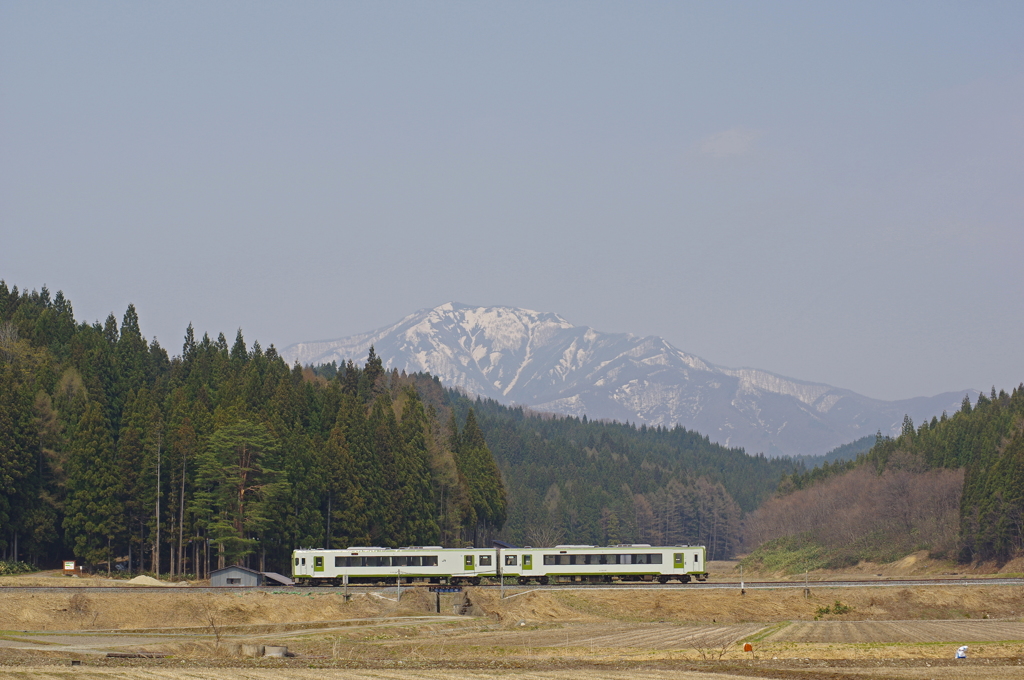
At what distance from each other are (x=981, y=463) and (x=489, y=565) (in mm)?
67800

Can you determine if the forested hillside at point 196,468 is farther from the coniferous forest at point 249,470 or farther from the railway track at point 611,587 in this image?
the railway track at point 611,587

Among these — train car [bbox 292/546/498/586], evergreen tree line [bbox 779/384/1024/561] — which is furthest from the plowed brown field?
evergreen tree line [bbox 779/384/1024/561]

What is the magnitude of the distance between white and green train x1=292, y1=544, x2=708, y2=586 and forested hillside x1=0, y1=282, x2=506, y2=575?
10.6m

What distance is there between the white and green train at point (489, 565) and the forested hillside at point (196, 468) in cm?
1064

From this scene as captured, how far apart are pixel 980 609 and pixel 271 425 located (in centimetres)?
5835

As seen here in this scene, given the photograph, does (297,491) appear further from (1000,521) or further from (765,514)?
(765,514)

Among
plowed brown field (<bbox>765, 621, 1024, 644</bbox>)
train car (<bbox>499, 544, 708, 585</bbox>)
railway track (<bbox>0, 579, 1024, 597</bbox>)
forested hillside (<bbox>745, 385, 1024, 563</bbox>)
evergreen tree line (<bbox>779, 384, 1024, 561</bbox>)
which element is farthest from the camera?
forested hillside (<bbox>745, 385, 1024, 563</bbox>)

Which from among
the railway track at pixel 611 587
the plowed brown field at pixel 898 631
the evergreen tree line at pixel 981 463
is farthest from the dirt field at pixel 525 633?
the evergreen tree line at pixel 981 463

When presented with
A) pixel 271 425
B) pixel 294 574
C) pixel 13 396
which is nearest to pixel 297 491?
pixel 271 425

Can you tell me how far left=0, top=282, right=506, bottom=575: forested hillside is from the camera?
87.4 meters

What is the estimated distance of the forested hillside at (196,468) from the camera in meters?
87.4

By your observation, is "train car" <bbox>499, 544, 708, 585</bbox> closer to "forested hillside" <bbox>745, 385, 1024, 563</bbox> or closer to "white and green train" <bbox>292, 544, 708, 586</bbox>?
"white and green train" <bbox>292, 544, 708, 586</bbox>

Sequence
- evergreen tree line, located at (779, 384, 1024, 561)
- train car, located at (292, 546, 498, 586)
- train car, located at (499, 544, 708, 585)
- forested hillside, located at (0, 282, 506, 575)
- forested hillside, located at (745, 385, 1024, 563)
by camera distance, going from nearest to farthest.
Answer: train car, located at (292, 546, 498, 586)
train car, located at (499, 544, 708, 585)
forested hillside, located at (0, 282, 506, 575)
evergreen tree line, located at (779, 384, 1024, 561)
forested hillside, located at (745, 385, 1024, 563)

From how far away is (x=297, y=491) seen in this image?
94000mm
